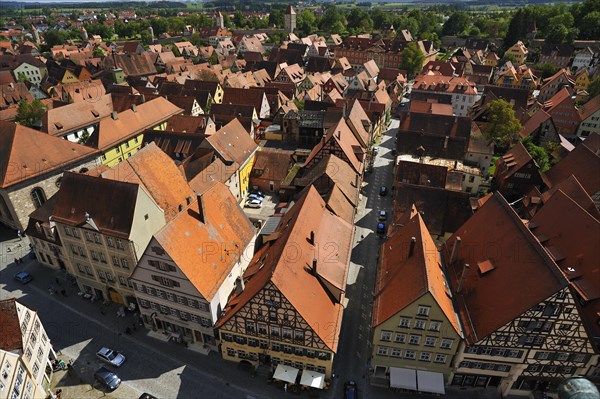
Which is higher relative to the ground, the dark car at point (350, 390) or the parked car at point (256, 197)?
the dark car at point (350, 390)

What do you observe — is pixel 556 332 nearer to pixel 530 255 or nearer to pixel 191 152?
pixel 530 255

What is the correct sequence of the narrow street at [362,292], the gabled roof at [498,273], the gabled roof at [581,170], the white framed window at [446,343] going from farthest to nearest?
the gabled roof at [581,170] < the narrow street at [362,292] < the white framed window at [446,343] < the gabled roof at [498,273]

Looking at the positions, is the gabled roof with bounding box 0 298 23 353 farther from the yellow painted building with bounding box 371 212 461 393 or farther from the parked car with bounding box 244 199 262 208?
the parked car with bounding box 244 199 262 208

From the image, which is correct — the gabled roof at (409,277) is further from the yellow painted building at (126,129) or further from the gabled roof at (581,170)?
the yellow painted building at (126,129)

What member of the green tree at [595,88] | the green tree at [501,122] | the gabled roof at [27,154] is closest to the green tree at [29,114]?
the gabled roof at [27,154]

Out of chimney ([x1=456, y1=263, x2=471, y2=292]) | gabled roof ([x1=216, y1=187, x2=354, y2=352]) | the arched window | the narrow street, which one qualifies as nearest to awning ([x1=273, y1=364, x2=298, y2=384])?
the narrow street

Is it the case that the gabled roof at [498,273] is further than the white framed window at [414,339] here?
No
